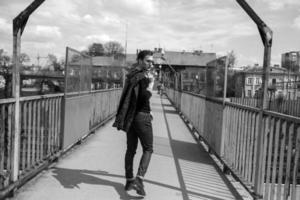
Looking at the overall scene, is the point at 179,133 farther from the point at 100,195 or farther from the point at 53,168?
the point at 100,195

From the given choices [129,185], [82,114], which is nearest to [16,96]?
[129,185]

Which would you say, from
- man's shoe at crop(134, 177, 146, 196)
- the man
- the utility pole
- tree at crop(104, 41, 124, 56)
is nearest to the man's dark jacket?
the man

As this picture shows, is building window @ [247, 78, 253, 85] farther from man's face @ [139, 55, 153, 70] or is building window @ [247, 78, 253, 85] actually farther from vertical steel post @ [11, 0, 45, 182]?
vertical steel post @ [11, 0, 45, 182]

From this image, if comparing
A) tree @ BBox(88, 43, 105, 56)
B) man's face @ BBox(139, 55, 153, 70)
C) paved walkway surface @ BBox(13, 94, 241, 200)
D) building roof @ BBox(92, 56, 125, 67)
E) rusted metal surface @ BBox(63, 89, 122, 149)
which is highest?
tree @ BBox(88, 43, 105, 56)

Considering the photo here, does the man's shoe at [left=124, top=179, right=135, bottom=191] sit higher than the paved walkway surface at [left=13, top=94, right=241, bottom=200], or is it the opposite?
the man's shoe at [left=124, top=179, right=135, bottom=191]

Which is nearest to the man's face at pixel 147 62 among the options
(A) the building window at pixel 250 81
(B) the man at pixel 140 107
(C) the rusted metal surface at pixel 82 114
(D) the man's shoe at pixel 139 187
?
(B) the man at pixel 140 107

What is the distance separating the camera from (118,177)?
5.58 meters

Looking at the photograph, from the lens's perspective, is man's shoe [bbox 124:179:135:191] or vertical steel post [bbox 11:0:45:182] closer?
vertical steel post [bbox 11:0:45:182]

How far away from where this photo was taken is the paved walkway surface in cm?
473

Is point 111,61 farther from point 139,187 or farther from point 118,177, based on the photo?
point 139,187

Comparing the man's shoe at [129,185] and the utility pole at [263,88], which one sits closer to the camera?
the utility pole at [263,88]

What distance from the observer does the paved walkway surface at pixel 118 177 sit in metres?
4.73

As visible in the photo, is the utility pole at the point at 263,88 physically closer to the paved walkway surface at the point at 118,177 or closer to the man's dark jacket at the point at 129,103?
the paved walkway surface at the point at 118,177

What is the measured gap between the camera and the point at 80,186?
5035 mm
